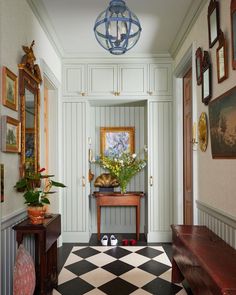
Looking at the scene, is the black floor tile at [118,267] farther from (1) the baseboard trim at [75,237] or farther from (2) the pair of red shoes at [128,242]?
(1) the baseboard trim at [75,237]

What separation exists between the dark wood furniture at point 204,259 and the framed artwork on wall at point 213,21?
180 centimetres

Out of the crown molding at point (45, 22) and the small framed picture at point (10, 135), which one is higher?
the crown molding at point (45, 22)

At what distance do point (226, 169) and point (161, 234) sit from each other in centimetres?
264

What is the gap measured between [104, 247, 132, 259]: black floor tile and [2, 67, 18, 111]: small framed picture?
8.16 ft

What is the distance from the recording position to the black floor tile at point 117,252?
4.08m

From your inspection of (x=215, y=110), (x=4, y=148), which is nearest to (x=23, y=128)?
(x=4, y=148)

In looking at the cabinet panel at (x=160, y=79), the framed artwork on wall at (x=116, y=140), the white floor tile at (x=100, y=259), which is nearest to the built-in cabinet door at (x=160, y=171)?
the cabinet panel at (x=160, y=79)

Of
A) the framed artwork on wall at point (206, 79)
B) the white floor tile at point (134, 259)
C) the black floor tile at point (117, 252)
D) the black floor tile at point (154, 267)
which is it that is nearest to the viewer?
the framed artwork on wall at point (206, 79)

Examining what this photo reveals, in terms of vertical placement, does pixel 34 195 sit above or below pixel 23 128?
below

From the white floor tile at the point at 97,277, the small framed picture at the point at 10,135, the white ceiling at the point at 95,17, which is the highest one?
the white ceiling at the point at 95,17

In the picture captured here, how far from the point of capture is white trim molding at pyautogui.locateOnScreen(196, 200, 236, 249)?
233 centimetres

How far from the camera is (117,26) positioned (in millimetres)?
2395

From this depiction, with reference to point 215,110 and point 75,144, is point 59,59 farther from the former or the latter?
point 215,110

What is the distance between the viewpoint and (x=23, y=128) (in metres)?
2.85
